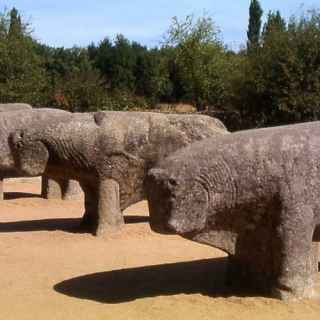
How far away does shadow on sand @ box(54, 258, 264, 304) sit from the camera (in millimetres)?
7656

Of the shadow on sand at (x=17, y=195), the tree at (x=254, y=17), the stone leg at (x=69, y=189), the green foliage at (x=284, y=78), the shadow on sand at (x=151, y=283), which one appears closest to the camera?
the shadow on sand at (x=151, y=283)

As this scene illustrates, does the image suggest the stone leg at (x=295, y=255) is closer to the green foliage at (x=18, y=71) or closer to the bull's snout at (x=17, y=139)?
the bull's snout at (x=17, y=139)

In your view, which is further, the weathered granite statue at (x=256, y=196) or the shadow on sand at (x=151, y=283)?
the shadow on sand at (x=151, y=283)

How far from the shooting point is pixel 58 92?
3134 centimetres

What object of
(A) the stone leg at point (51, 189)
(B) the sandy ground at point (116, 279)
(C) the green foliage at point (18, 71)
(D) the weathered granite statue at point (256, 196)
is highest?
(C) the green foliage at point (18, 71)

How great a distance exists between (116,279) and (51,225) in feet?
14.4

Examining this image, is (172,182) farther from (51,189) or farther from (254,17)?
(254,17)

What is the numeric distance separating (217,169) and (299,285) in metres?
1.35

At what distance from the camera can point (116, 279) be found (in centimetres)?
846

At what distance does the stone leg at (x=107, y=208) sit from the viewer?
1159 centimetres

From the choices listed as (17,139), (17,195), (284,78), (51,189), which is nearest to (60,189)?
(51,189)

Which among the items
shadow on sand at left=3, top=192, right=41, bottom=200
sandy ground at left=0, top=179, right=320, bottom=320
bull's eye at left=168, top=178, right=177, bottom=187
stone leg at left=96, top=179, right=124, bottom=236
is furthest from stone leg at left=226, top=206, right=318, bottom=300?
shadow on sand at left=3, top=192, right=41, bottom=200

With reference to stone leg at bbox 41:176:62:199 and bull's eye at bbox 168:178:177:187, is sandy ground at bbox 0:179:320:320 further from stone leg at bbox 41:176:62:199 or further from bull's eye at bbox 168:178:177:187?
stone leg at bbox 41:176:62:199

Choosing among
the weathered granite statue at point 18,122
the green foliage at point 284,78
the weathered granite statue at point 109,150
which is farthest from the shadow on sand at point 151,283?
the green foliage at point 284,78
